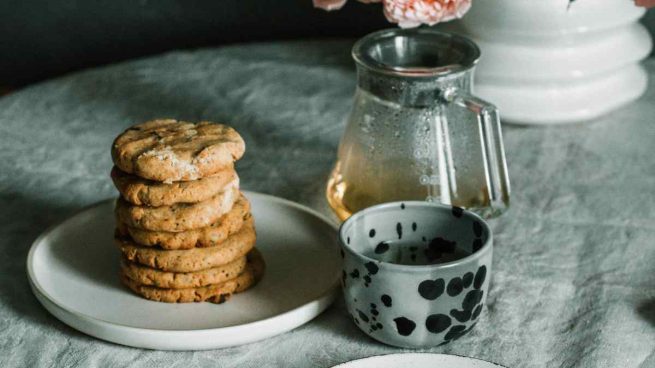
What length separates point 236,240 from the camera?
0.78m

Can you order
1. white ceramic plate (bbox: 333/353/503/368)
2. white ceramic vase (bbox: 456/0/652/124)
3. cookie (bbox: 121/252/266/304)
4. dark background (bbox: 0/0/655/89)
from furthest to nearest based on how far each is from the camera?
dark background (bbox: 0/0/655/89), white ceramic vase (bbox: 456/0/652/124), cookie (bbox: 121/252/266/304), white ceramic plate (bbox: 333/353/503/368)

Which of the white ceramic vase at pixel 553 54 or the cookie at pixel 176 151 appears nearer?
the cookie at pixel 176 151

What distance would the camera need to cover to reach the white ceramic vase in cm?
106

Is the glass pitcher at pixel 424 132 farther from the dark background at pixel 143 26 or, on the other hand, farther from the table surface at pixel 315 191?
the dark background at pixel 143 26

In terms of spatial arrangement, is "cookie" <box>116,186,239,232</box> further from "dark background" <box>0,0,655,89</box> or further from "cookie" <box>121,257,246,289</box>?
"dark background" <box>0,0,655,89</box>

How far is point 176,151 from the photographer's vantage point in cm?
75

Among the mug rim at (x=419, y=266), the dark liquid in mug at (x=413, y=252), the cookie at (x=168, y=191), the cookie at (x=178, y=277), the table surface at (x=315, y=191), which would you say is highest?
the cookie at (x=168, y=191)

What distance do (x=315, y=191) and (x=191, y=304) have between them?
26 cm

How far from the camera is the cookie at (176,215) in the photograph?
2.42 ft

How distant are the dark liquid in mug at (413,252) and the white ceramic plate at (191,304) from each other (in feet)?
0.15

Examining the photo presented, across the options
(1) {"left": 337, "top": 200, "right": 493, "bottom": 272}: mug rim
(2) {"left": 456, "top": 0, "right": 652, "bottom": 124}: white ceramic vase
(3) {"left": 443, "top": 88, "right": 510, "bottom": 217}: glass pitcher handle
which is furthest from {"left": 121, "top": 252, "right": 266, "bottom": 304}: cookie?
(2) {"left": 456, "top": 0, "right": 652, "bottom": 124}: white ceramic vase

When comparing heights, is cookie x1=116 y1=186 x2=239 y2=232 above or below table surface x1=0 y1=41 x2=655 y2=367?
above

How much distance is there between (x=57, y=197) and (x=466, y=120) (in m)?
0.42

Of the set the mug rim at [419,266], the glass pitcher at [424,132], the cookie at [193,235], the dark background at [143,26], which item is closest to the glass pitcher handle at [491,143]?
the glass pitcher at [424,132]
